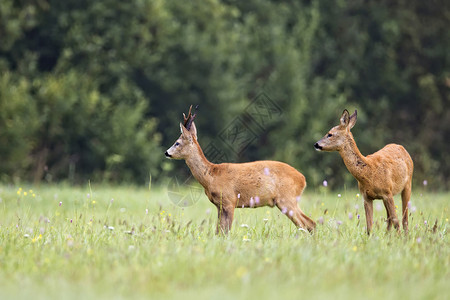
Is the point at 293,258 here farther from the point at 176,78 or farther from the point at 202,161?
the point at 176,78

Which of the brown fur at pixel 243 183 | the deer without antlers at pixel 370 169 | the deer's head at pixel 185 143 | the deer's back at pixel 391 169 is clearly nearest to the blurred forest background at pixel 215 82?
the deer's back at pixel 391 169

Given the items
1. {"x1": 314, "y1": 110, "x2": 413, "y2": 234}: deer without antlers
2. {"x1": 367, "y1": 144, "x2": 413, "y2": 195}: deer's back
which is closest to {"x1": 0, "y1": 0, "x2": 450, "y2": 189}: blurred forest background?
{"x1": 367, "y1": 144, "x2": 413, "y2": 195}: deer's back

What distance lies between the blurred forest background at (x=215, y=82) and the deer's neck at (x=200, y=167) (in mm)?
11119

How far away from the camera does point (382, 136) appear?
82.2ft

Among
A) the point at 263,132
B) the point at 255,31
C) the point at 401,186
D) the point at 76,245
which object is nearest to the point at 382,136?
the point at 263,132

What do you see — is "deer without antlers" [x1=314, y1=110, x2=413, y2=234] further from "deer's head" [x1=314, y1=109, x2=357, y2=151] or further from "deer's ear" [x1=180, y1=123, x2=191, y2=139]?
"deer's ear" [x1=180, y1=123, x2=191, y2=139]

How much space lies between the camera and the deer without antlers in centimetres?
796

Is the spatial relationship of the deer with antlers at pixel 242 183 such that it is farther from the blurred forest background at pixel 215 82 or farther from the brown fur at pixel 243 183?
the blurred forest background at pixel 215 82

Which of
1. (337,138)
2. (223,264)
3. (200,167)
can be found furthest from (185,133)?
(223,264)

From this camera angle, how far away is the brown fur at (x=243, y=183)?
8352 mm

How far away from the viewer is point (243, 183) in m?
8.41

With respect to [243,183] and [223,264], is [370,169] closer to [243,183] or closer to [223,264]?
[243,183]

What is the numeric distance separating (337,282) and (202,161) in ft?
11.4

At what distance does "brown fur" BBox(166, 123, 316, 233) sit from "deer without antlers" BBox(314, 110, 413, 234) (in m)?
0.69
